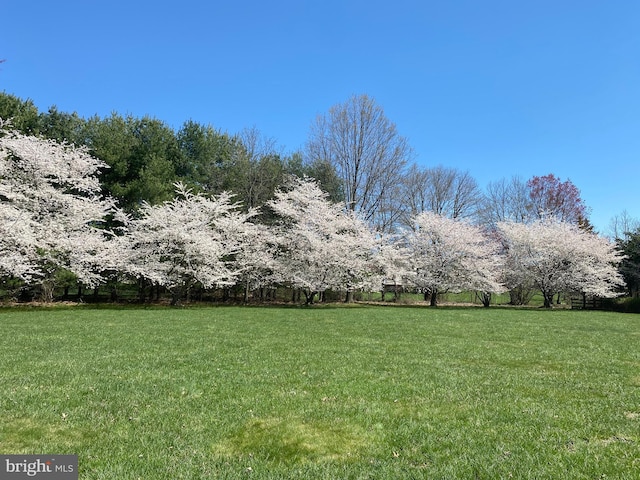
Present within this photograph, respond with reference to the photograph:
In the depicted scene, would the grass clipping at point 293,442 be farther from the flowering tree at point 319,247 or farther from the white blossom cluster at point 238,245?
the flowering tree at point 319,247

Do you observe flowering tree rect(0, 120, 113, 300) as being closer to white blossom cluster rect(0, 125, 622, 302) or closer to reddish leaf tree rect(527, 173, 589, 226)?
white blossom cluster rect(0, 125, 622, 302)

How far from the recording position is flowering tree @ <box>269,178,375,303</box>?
2611cm

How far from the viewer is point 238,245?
26438 millimetres

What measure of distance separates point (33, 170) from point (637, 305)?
124ft

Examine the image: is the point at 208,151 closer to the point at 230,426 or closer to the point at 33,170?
the point at 33,170

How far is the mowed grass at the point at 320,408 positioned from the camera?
3.68 meters

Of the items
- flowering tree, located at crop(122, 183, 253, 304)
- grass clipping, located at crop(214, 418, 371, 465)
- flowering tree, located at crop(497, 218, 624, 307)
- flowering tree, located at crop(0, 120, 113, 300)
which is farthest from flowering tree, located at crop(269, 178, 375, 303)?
grass clipping, located at crop(214, 418, 371, 465)

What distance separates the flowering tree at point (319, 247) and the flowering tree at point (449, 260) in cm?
419

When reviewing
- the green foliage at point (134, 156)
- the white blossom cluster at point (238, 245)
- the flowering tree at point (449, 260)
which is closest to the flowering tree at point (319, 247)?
the white blossom cluster at point (238, 245)

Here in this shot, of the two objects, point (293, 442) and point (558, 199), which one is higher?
point (558, 199)

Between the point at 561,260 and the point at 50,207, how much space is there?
3342cm

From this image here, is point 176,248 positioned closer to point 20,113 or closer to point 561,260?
point 20,113

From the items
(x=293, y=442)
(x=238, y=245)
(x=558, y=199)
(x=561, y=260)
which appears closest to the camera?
(x=293, y=442)

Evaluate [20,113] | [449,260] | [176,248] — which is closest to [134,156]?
[20,113]
